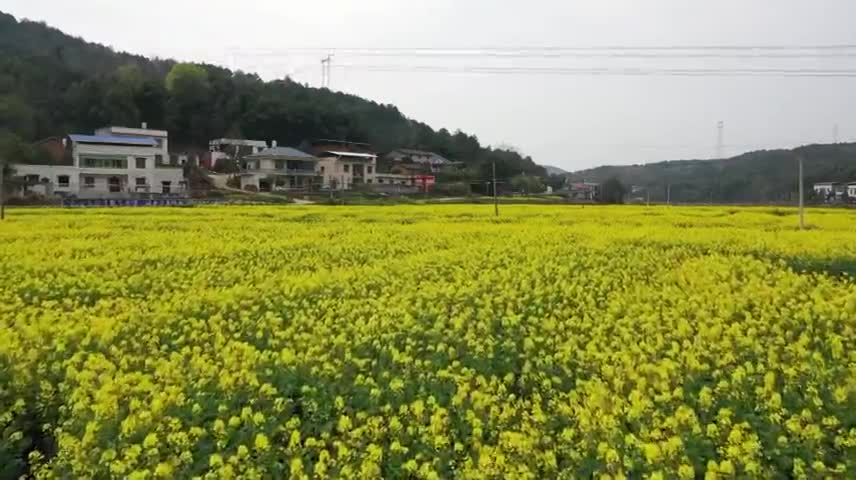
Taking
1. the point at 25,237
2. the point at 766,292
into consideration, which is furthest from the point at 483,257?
the point at 25,237

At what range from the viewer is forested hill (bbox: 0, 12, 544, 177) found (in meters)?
73.9

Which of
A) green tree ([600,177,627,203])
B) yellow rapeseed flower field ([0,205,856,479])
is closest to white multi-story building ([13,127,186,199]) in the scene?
green tree ([600,177,627,203])

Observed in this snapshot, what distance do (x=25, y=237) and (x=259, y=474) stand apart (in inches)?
614

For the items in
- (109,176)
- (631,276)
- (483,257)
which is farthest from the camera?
(109,176)

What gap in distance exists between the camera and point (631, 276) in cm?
1133

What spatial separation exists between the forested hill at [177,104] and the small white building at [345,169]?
1125 cm

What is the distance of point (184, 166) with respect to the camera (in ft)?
220

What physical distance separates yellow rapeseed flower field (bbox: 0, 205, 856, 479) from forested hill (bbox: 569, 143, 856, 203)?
5555cm

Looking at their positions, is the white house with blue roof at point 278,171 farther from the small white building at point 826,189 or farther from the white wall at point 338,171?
the small white building at point 826,189

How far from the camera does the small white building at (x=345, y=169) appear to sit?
73.6 metres

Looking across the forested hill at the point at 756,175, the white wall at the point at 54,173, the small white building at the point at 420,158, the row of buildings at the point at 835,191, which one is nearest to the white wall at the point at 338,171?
the small white building at the point at 420,158

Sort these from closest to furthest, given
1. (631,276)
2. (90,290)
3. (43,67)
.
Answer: (90,290)
(631,276)
(43,67)

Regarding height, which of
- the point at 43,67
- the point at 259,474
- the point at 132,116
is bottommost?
the point at 259,474

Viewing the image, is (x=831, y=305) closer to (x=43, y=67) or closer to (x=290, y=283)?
(x=290, y=283)
